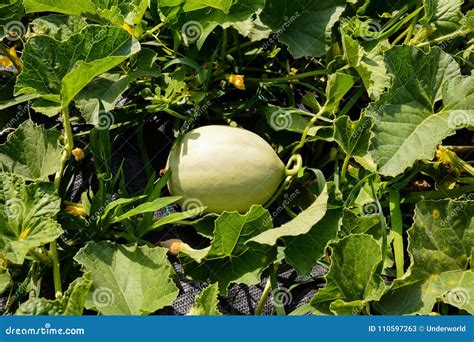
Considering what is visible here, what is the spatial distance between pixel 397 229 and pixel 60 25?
87cm

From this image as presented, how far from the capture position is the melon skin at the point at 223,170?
1395 mm

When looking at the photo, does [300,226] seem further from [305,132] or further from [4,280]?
[4,280]

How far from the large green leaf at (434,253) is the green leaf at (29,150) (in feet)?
2.47

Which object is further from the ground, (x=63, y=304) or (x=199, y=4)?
(x=199, y=4)

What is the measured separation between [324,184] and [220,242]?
274mm

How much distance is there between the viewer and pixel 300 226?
128cm

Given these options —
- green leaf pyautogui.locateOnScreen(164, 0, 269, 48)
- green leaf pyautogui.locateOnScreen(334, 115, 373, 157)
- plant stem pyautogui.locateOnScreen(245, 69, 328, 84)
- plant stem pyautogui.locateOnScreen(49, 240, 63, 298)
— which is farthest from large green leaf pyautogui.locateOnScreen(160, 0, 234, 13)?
plant stem pyautogui.locateOnScreen(49, 240, 63, 298)

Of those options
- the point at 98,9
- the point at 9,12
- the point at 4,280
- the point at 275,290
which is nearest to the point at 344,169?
the point at 275,290

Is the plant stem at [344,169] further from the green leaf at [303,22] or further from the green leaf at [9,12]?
the green leaf at [9,12]

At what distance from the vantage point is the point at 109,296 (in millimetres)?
1244

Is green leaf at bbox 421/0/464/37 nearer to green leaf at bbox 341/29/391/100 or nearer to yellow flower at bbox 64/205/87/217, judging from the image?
green leaf at bbox 341/29/391/100

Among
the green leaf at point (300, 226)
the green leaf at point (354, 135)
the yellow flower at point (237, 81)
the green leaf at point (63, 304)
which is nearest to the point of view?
the green leaf at point (63, 304)

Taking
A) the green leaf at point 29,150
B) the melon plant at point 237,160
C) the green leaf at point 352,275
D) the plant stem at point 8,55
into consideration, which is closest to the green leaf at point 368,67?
the melon plant at point 237,160

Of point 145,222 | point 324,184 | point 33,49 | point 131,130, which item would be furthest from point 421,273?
point 33,49
